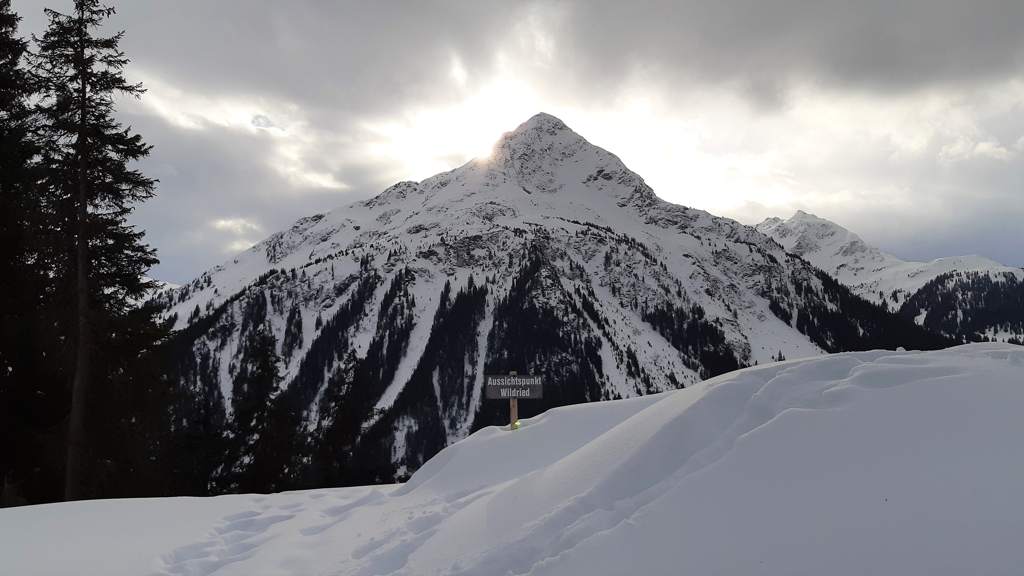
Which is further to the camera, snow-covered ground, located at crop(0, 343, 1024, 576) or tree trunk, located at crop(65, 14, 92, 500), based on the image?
tree trunk, located at crop(65, 14, 92, 500)

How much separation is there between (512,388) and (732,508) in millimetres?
8674

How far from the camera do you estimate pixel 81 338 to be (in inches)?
543

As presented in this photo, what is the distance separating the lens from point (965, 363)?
22.0 feet

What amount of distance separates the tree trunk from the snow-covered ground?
5.02 meters

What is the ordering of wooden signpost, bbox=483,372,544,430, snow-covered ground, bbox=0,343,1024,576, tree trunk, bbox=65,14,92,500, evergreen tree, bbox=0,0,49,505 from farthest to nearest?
evergreen tree, bbox=0,0,49,505, tree trunk, bbox=65,14,92,500, wooden signpost, bbox=483,372,544,430, snow-covered ground, bbox=0,343,1024,576

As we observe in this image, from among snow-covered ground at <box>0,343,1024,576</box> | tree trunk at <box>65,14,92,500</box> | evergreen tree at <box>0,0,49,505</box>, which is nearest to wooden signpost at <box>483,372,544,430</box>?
snow-covered ground at <box>0,343,1024,576</box>

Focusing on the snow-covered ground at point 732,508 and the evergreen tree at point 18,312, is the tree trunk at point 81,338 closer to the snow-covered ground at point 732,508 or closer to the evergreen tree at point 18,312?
the evergreen tree at point 18,312

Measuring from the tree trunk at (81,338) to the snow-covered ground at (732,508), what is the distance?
5015 millimetres

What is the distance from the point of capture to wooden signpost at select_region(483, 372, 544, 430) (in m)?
13.2

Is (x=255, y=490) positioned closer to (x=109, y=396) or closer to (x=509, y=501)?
(x=109, y=396)


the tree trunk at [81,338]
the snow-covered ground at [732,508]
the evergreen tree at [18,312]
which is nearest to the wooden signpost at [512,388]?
the snow-covered ground at [732,508]

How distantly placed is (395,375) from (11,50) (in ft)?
569

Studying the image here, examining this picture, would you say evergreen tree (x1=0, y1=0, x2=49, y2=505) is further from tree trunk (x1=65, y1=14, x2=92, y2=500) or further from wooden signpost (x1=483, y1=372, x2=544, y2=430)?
wooden signpost (x1=483, y1=372, x2=544, y2=430)

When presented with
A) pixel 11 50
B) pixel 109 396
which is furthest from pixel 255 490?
pixel 11 50
